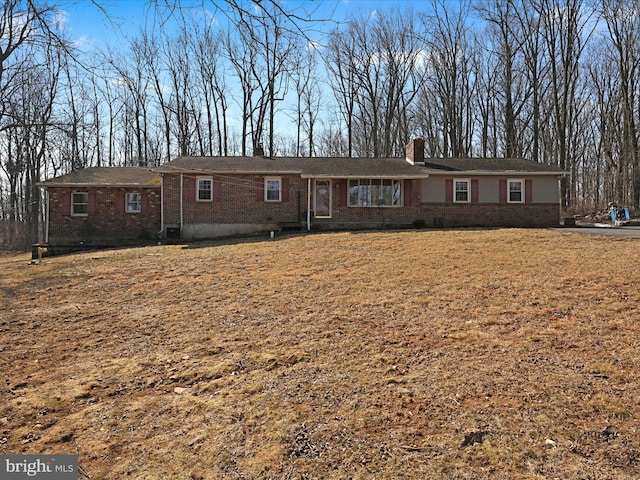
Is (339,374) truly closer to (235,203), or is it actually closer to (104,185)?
(235,203)

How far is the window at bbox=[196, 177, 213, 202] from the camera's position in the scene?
18.8m

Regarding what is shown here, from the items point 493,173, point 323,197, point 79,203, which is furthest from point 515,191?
point 79,203

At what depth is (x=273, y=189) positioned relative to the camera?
1917 cm

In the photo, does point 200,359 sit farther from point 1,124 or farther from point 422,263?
point 422,263

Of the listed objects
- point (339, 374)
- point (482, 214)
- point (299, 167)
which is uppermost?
point (299, 167)

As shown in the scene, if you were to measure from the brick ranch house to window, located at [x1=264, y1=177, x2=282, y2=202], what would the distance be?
5 centimetres

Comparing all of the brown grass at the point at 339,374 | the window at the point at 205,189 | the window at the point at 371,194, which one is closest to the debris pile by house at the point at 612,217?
the window at the point at 371,194

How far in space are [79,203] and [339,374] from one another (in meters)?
19.4

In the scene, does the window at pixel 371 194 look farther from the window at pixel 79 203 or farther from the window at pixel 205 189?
the window at pixel 79 203

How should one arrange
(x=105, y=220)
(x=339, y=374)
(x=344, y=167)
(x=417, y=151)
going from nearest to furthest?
(x=339, y=374) < (x=105, y=220) < (x=344, y=167) < (x=417, y=151)

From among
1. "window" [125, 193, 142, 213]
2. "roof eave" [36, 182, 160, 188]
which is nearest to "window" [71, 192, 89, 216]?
"roof eave" [36, 182, 160, 188]

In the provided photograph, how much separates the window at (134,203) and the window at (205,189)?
3.19 metres

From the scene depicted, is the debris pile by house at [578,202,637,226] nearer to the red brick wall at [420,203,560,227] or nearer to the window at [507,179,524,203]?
the red brick wall at [420,203,560,227]

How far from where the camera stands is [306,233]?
17781 millimetres
